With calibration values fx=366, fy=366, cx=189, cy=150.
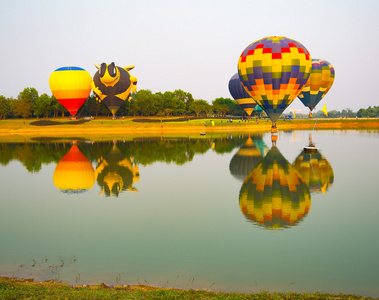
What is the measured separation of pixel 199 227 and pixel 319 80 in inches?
3509

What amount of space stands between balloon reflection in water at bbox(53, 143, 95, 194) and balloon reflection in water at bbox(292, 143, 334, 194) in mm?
16012

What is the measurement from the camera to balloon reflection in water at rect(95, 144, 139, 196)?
25.8 m

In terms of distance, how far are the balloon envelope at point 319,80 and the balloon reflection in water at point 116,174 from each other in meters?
70.2

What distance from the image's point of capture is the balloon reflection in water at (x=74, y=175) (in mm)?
26483

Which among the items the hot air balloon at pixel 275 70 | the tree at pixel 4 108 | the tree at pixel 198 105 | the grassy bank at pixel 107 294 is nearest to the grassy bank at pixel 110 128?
the hot air balloon at pixel 275 70

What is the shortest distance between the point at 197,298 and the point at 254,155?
3388cm

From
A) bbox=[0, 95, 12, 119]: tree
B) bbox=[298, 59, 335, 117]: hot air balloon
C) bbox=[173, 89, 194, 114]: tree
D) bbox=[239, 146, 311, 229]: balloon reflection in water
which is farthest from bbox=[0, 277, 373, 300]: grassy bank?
bbox=[173, 89, 194, 114]: tree

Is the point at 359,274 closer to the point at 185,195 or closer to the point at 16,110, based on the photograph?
the point at 185,195

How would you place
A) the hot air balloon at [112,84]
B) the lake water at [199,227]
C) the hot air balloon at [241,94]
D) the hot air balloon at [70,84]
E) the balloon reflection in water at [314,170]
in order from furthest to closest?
the hot air balloon at [241,94] → the hot air balloon at [70,84] → the hot air balloon at [112,84] → the balloon reflection in water at [314,170] → the lake water at [199,227]

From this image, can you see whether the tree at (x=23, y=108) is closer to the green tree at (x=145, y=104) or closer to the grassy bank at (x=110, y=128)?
the grassy bank at (x=110, y=128)

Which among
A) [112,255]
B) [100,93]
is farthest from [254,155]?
[100,93]

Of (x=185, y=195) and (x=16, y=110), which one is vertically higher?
(x=16, y=110)

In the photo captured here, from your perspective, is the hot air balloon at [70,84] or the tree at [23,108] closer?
the hot air balloon at [70,84]

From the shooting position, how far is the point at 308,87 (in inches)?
3866
